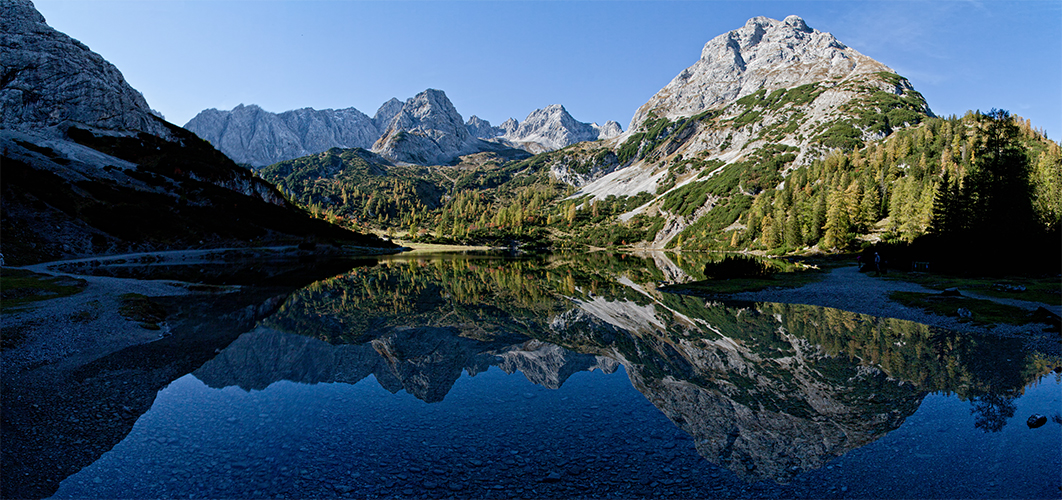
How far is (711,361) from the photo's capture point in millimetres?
17156

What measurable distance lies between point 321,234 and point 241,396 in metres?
134

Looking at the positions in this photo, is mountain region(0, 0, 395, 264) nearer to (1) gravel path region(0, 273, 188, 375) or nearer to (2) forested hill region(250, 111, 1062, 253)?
(1) gravel path region(0, 273, 188, 375)

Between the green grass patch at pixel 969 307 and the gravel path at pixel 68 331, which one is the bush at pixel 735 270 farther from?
the gravel path at pixel 68 331

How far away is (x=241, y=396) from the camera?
13641 millimetres

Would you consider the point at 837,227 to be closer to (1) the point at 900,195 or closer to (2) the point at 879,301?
(1) the point at 900,195

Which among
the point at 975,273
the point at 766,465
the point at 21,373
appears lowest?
the point at 21,373

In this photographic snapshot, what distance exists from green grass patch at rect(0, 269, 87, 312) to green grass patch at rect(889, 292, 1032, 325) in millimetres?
50472

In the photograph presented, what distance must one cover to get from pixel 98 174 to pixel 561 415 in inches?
5271

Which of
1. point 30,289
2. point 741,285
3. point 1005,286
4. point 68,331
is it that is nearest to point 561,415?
point 68,331

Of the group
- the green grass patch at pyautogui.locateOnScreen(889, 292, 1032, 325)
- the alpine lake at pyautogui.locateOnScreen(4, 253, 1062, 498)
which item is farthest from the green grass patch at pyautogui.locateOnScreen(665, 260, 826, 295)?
the alpine lake at pyautogui.locateOnScreen(4, 253, 1062, 498)

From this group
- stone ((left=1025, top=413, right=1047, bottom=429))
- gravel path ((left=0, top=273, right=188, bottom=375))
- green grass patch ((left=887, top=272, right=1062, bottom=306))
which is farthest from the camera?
green grass patch ((left=887, top=272, right=1062, bottom=306))

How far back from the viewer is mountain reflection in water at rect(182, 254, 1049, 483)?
1128cm

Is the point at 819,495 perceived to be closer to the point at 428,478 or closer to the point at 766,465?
the point at 766,465

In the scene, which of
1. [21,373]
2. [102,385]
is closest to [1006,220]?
[102,385]
